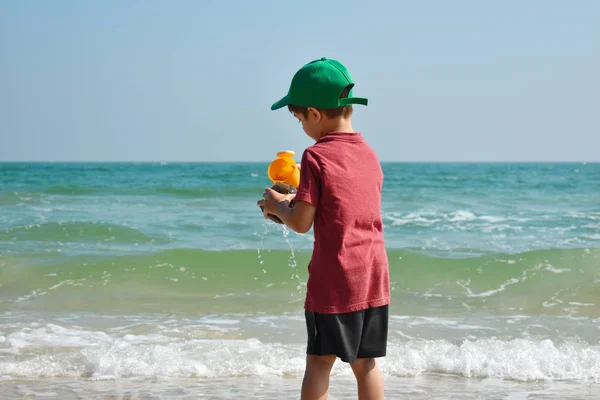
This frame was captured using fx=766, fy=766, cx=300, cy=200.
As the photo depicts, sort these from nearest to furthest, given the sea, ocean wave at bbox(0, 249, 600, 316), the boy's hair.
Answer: the boy's hair < the sea < ocean wave at bbox(0, 249, 600, 316)

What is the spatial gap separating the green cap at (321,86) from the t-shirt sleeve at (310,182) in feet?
0.62

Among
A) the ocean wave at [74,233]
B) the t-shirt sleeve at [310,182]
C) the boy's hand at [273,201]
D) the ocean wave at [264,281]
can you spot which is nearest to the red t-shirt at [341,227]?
the t-shirt sleeve at [310,182]

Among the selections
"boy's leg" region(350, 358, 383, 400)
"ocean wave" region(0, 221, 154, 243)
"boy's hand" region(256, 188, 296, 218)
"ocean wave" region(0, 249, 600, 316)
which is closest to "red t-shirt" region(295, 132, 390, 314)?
"boy's hand" region(256, 188, 296, 218)

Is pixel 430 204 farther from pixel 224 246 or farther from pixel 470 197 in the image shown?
pixel 224 246

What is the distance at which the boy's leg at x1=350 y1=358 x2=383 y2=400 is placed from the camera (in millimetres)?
2605

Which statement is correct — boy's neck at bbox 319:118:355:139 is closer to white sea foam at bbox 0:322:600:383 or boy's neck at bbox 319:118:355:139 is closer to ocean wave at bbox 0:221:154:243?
white sea foam at bbox 0:322:600:383

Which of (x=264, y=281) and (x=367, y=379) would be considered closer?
(x=367, y=379)

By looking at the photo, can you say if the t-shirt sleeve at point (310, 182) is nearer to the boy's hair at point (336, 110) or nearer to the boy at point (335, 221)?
the boy at point (335, 221)

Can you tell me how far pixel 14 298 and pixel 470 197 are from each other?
15.3 meters

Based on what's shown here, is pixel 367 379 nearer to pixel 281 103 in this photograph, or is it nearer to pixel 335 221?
pixel 335 221

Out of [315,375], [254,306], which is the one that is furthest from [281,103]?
[254,306]

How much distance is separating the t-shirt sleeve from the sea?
1.69 feet

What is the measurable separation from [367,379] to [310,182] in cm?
73

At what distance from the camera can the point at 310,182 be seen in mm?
2391
